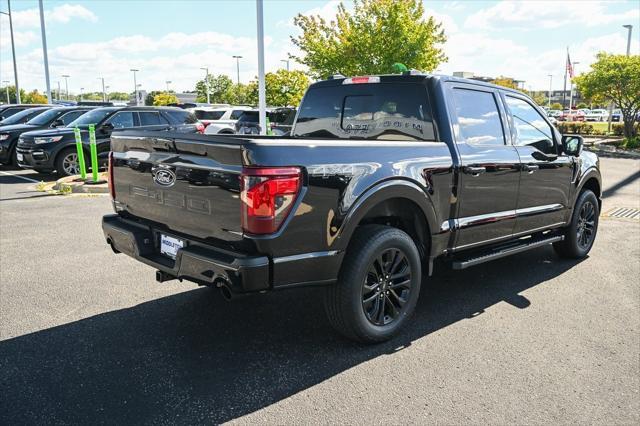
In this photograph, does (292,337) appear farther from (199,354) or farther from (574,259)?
(574,259)

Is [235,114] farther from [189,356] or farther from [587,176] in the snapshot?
[189,356]

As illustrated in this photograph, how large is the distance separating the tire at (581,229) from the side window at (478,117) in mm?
1834

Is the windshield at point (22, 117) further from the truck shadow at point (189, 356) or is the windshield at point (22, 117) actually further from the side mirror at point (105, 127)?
the truck shadow at point (189, 356)

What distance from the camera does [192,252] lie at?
3270 mm

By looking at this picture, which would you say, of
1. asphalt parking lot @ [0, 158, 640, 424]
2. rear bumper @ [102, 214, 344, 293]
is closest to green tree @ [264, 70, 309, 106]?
asphalt parking lot @ [0, 158, 640, 424]

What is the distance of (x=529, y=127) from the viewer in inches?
208

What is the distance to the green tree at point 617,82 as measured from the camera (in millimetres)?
22969

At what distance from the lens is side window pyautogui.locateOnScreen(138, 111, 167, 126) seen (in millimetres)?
13102

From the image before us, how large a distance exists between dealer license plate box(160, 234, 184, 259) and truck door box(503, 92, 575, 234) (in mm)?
3147

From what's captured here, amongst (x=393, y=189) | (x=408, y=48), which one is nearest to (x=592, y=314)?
(x=393, y=189)

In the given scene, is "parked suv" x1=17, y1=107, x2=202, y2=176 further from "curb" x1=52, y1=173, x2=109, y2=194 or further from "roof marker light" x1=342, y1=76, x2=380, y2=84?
"roof marker light" x1=342, y1=76, x2=380, y2=84

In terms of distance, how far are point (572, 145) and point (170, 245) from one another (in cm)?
425

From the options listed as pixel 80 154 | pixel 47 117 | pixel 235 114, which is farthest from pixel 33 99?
pixel 80 154

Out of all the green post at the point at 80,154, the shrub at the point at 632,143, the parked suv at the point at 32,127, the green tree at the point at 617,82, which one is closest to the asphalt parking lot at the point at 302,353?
the green post at the point at 80,154
